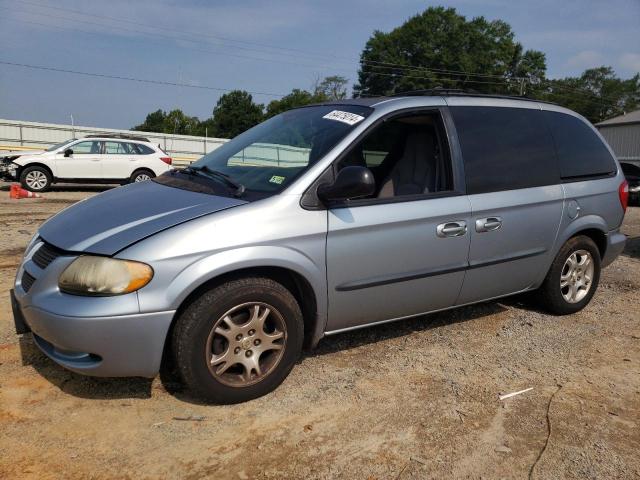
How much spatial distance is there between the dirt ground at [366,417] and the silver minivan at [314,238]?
290mm

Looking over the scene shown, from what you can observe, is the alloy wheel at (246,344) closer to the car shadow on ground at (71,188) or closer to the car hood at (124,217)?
the car hood at (124,217)

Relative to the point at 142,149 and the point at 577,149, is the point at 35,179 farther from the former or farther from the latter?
the point at 577,149

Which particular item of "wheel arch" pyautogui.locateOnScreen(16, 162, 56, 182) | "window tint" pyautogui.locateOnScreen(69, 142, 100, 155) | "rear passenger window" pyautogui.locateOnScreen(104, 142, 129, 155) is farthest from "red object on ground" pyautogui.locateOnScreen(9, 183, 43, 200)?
"rear passenger window" pyautogui.locateOnScreen(104, 142, 129, 155)

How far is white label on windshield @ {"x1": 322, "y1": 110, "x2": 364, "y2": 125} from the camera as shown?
3.44 m

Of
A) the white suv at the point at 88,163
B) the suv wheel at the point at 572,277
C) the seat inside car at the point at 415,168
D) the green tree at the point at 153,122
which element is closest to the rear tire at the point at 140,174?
the white suv at the point at 88,163

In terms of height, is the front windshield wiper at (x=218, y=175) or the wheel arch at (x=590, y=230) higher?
the front windshield wiper at (x=218, y=175)

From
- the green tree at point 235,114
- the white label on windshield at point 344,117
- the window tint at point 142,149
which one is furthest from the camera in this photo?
the green tree at point 235,114

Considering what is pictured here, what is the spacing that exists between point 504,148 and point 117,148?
1319 centimetres

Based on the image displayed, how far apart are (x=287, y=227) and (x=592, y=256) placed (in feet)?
9.94

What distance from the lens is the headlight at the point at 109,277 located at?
2.57 m

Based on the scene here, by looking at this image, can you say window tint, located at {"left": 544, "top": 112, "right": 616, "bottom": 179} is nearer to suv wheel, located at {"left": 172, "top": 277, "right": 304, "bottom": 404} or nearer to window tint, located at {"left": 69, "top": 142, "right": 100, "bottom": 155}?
suv wheel, located at {"left": 172, "top": 277, "right": 304, "bottom": 404}

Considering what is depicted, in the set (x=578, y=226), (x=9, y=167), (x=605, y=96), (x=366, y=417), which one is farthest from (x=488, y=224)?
(x=605, y=96)

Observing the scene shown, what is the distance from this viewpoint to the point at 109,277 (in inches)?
102

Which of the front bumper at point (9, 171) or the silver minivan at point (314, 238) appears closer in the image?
the silver minivan at point (314, 238)
